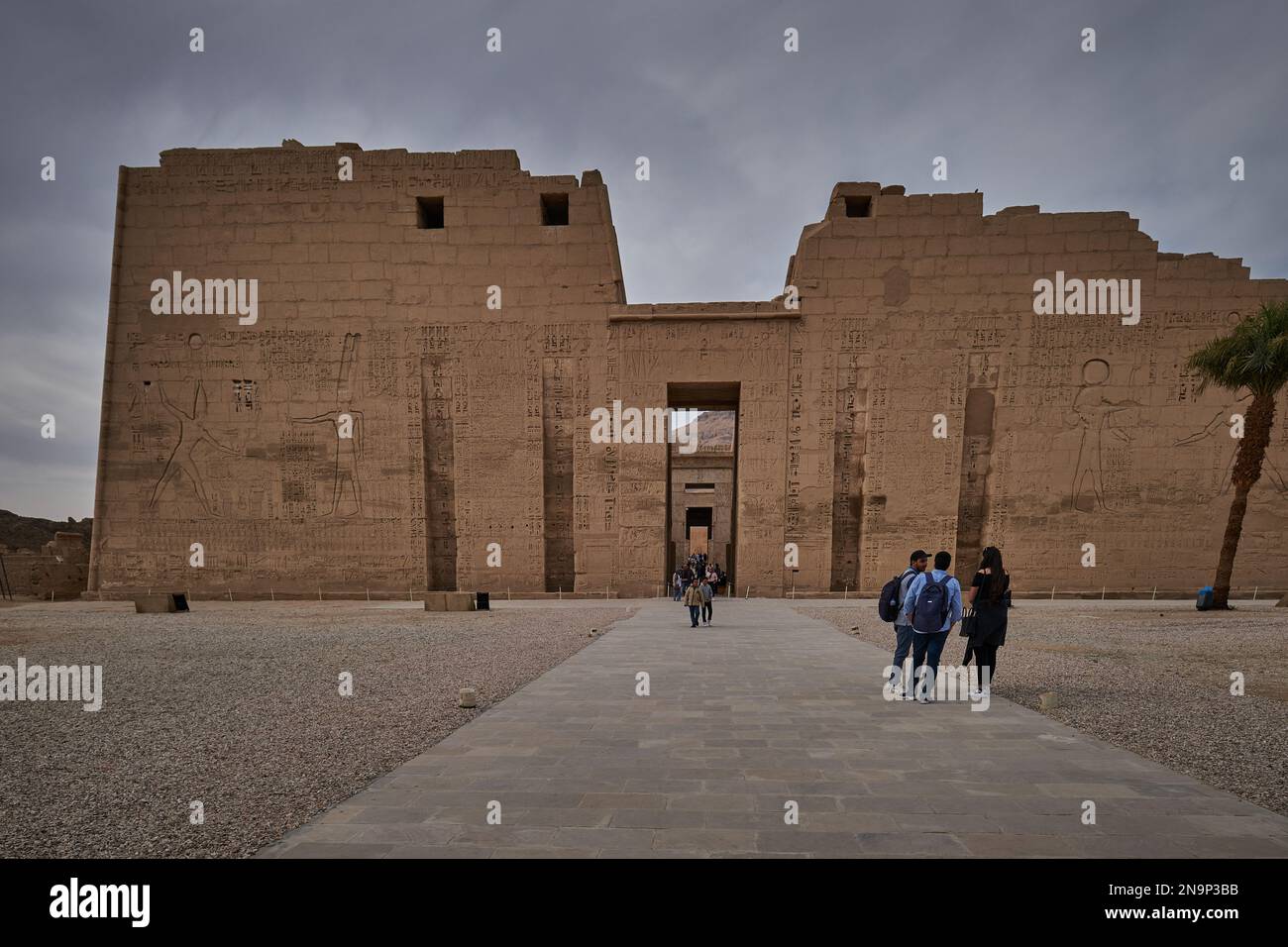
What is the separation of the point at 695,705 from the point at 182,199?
25160mm

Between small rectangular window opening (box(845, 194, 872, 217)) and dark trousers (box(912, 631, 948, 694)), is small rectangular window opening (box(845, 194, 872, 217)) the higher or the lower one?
the higher one

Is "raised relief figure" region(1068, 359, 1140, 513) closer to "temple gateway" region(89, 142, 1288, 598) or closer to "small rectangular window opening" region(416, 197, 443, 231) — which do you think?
"temple gateway" region(89, 142, 1288, 598)

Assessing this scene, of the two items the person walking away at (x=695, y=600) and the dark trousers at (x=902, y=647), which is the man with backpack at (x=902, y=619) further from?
the person walking away at (x=695, y=600)

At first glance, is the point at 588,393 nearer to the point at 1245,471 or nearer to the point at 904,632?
the point at 904,632

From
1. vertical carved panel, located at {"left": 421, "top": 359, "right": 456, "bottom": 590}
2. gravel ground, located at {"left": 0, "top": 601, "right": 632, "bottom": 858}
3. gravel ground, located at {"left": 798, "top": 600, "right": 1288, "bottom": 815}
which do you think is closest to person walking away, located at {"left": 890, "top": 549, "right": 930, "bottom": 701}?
gravel ground, located at {"left": 798, "top": 600, "right": 1288, "bottom": 815}

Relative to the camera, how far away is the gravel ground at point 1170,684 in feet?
13.8

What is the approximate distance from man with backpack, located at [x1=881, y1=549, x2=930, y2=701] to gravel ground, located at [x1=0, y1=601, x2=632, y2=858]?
12.4ft

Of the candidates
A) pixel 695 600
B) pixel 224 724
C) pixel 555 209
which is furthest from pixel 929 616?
pixel 555 209

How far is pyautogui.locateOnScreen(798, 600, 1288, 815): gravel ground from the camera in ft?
13.8

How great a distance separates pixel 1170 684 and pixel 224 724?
29.8ft

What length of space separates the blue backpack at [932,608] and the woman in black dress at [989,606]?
61 cm

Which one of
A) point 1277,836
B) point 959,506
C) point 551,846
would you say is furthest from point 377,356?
point 1277,836

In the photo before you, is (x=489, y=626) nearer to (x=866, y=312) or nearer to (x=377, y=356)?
(x=377, y=356)

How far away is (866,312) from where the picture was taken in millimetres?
20297
